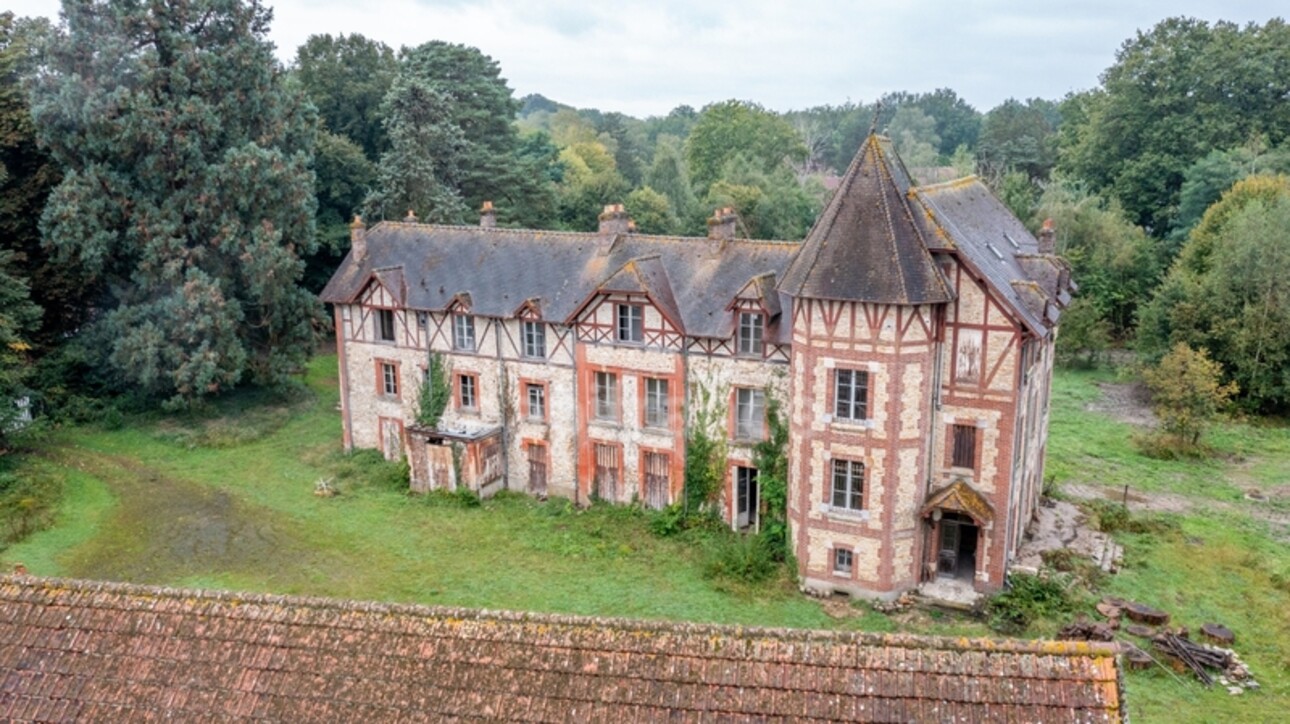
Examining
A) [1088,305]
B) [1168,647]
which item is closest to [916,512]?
[1168,647]

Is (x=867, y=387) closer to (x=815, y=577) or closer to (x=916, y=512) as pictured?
(x=916, y=512)

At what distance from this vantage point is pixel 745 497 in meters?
26.8

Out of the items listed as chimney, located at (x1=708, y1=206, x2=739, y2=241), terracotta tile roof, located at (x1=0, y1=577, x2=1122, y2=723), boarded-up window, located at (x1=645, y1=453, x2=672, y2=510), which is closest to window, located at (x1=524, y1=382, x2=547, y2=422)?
boarded-up window, located at (x1=645, y1=453, x2=672, y2=510)

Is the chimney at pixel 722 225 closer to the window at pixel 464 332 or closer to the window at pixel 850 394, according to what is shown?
the window at pixel 850 394

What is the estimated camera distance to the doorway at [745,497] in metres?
26.6

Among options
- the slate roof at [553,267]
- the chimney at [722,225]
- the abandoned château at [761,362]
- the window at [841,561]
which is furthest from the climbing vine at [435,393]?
the window at [841,561]

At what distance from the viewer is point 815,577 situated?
77.3 ft

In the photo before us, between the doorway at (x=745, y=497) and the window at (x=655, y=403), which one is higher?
the window at (x=655, y=403)

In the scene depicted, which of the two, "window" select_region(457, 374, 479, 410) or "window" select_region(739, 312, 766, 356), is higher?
"window" select_region(739, 312, 766, 356)

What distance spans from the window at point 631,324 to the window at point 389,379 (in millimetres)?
9322

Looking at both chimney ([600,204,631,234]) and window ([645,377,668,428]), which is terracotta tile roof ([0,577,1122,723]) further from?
chimney ([600,204,631,234])

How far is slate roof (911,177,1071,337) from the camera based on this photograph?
2189 centimetres

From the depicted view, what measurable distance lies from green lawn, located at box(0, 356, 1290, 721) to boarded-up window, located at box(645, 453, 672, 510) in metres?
0.92

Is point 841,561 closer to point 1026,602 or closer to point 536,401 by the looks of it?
point 1026,602
